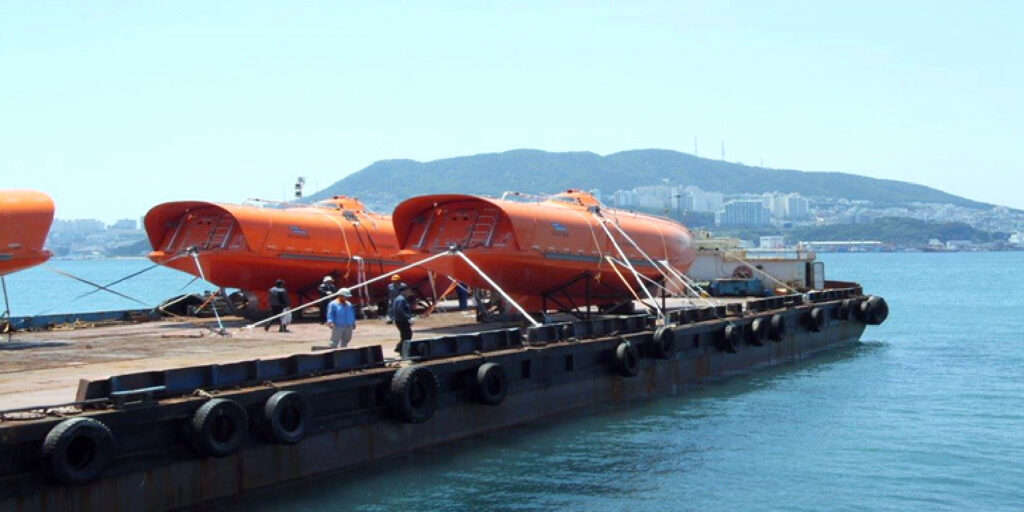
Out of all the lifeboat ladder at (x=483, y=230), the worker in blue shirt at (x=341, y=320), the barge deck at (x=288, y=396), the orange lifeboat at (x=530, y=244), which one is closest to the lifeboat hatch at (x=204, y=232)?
the barge deck at (x=288, y=396)

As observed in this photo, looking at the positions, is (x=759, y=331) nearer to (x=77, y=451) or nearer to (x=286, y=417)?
(x=286, y=417)

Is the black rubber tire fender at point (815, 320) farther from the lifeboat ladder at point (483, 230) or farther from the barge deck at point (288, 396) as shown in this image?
the lifeboat ladder at point (483, 230)

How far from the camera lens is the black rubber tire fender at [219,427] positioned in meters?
15.2

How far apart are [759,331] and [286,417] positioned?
19.7 m

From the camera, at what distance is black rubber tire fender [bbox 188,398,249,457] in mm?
15195

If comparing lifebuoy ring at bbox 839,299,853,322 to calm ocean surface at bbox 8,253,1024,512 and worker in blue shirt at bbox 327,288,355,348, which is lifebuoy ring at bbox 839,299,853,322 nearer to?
calm ocean surface at bbox 8,253,1024,512

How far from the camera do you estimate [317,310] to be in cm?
3578

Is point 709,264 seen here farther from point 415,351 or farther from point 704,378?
point 415,351

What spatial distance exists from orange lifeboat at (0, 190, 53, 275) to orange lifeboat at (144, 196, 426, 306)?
5.85 metres

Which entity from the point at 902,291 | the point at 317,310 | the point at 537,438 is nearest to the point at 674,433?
the point at 537,438

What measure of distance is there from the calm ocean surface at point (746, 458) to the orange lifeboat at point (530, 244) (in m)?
4.86

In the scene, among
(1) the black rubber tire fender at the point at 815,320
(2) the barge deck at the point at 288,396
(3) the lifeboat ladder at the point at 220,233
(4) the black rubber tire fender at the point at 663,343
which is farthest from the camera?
(1) the black rubber tire fender at the point at 815,320

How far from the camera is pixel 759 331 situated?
33375 millimetres

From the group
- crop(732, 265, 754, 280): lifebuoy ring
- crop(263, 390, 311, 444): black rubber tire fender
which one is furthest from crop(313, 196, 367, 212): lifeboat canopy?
crop(263, 390, 311, 444): black rubber tire fender
